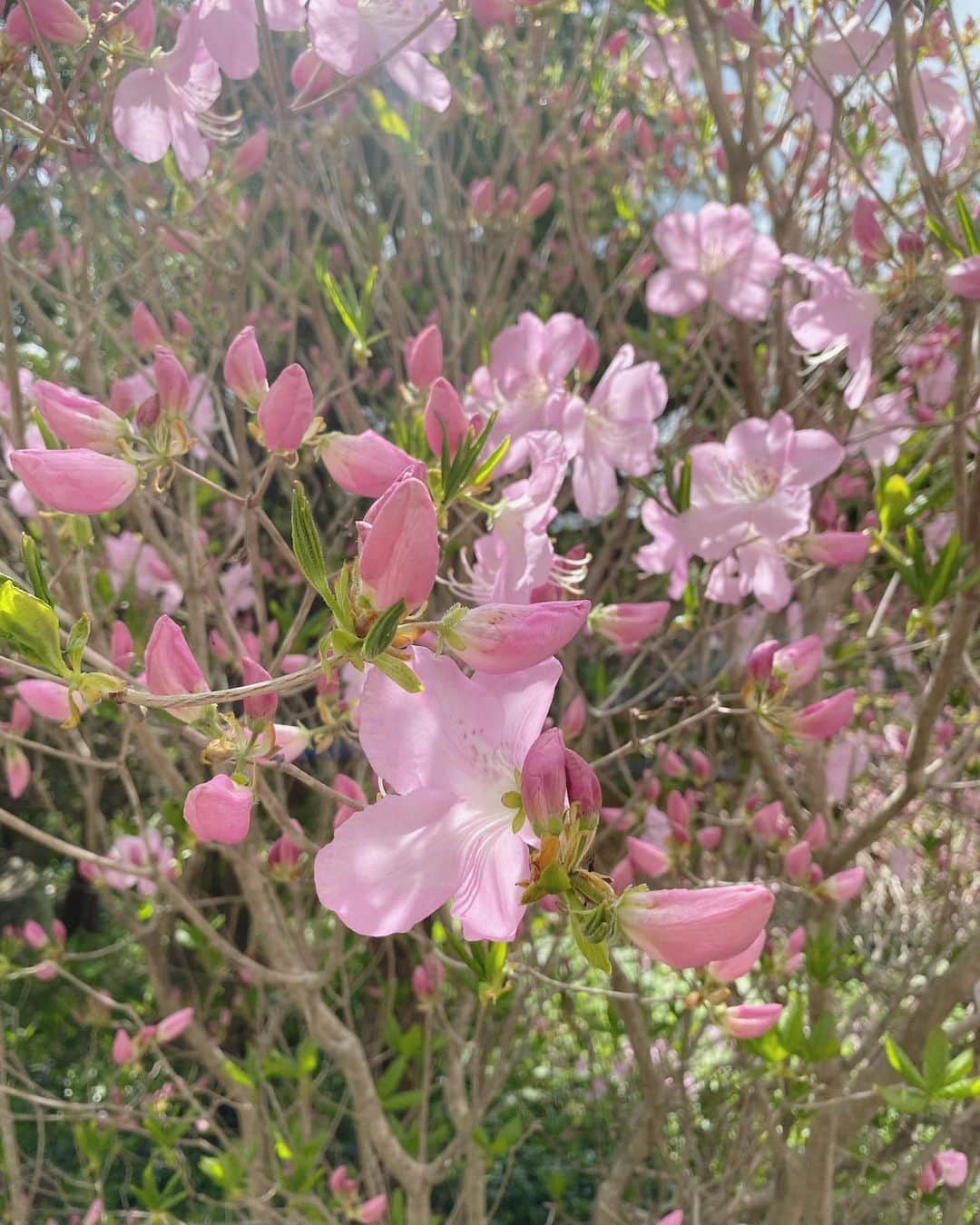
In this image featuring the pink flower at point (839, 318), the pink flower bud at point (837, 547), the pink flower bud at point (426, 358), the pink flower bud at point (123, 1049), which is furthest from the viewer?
the pink flower bud at point (123, 1049)

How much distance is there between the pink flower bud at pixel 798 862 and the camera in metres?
1.22

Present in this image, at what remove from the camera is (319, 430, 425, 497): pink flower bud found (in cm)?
70

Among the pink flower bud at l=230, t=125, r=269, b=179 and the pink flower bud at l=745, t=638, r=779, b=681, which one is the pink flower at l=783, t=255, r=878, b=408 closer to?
the pink flower bud at l=745, t=638, r=779, b=681

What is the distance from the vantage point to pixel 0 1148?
2994 millimetres

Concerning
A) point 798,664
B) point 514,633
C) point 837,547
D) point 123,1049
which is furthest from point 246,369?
point 123,1049

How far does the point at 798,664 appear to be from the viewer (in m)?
1.01

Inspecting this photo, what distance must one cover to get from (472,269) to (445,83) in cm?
138

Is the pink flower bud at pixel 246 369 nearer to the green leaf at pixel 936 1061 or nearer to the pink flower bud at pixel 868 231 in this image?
the pink flower bud at pixel 868 231

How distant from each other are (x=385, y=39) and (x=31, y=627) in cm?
83

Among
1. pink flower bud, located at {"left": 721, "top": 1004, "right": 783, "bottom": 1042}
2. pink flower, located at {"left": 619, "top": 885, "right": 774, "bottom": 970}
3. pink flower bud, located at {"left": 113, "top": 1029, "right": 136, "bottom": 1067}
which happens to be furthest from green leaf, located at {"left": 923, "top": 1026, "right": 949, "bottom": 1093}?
pink flower bud, located at {"left": 113, "top": 1029, "right": 136, "bottom": 1067}

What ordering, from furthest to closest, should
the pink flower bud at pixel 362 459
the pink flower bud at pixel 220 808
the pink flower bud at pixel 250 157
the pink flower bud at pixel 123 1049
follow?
the pink flower bud at pixel 123 1049, the pink flower bud at pixel 250 157, the pink flower bud at pixel 362 459, the pink flower bud at pixel 220 808

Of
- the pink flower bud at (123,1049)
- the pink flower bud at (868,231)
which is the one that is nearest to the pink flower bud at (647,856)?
the pink flower bud at (868,231)

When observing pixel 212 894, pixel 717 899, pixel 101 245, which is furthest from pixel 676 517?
pixel 212 894

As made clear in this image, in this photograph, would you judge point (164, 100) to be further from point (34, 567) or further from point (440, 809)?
point (440, 809)
